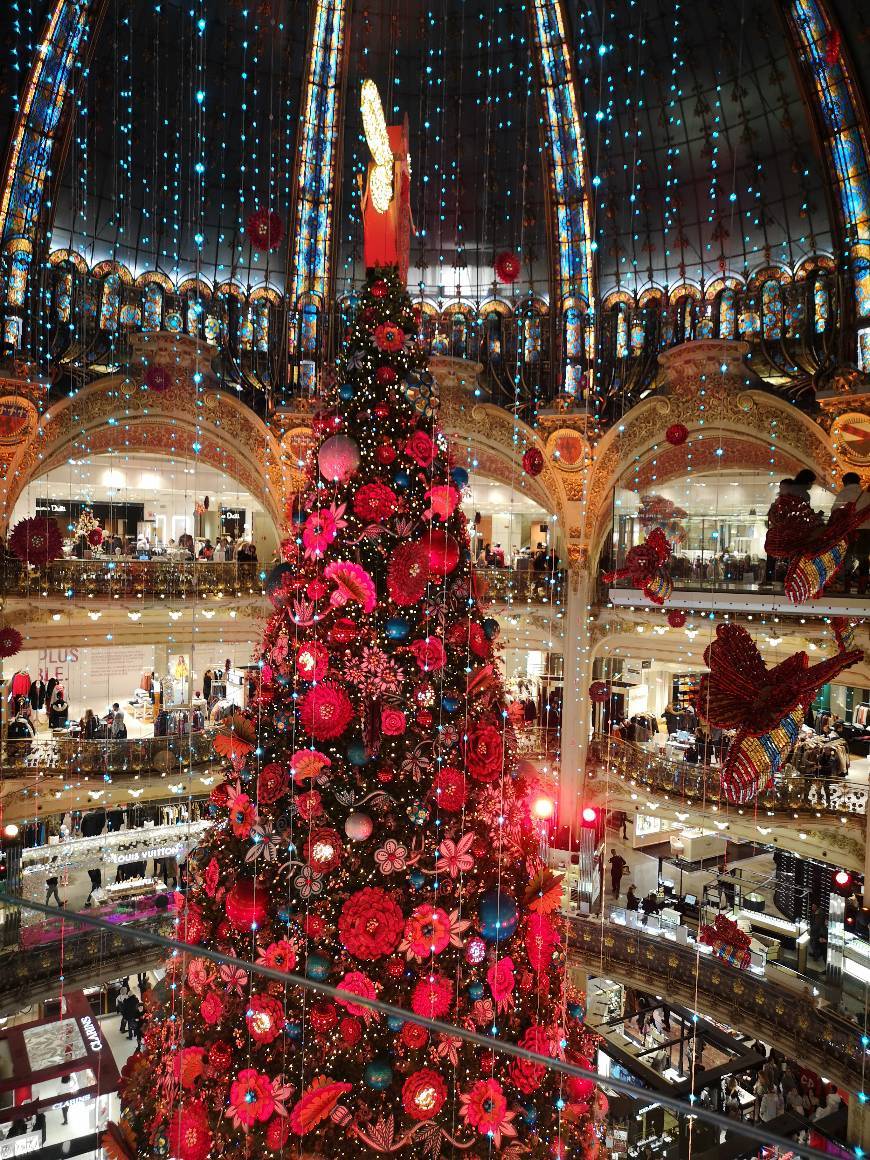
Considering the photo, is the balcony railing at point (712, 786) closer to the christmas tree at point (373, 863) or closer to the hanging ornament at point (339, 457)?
the christmas tree at point (373, 863)

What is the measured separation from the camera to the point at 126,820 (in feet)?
51.7

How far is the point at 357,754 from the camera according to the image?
4.18m

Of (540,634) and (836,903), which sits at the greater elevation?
(540,634)

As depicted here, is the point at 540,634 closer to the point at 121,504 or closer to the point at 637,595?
the point at 637,595

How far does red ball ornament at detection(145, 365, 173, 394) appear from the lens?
16.2 metres

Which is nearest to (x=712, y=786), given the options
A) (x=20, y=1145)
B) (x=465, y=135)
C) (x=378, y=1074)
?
(x=20, y=1145)

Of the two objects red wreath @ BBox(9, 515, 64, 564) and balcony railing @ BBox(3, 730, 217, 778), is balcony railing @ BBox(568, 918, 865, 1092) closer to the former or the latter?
balcony railing @ BBox(3, 730, 217, 778)

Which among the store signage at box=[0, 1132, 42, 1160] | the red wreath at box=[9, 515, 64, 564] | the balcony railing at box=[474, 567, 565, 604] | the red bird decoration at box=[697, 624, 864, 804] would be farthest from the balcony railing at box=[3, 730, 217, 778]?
the red bird decoration at box=[697, 624, 864, 804]

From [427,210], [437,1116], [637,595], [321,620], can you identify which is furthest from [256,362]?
[437,1116]

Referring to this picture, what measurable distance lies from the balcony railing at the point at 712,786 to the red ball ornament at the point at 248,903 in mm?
10169

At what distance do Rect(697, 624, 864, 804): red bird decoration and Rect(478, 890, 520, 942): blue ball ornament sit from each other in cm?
309

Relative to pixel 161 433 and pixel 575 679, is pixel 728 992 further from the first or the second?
pixel 161 433

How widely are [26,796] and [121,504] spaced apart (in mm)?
7909

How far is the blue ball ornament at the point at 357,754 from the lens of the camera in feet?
13.7
